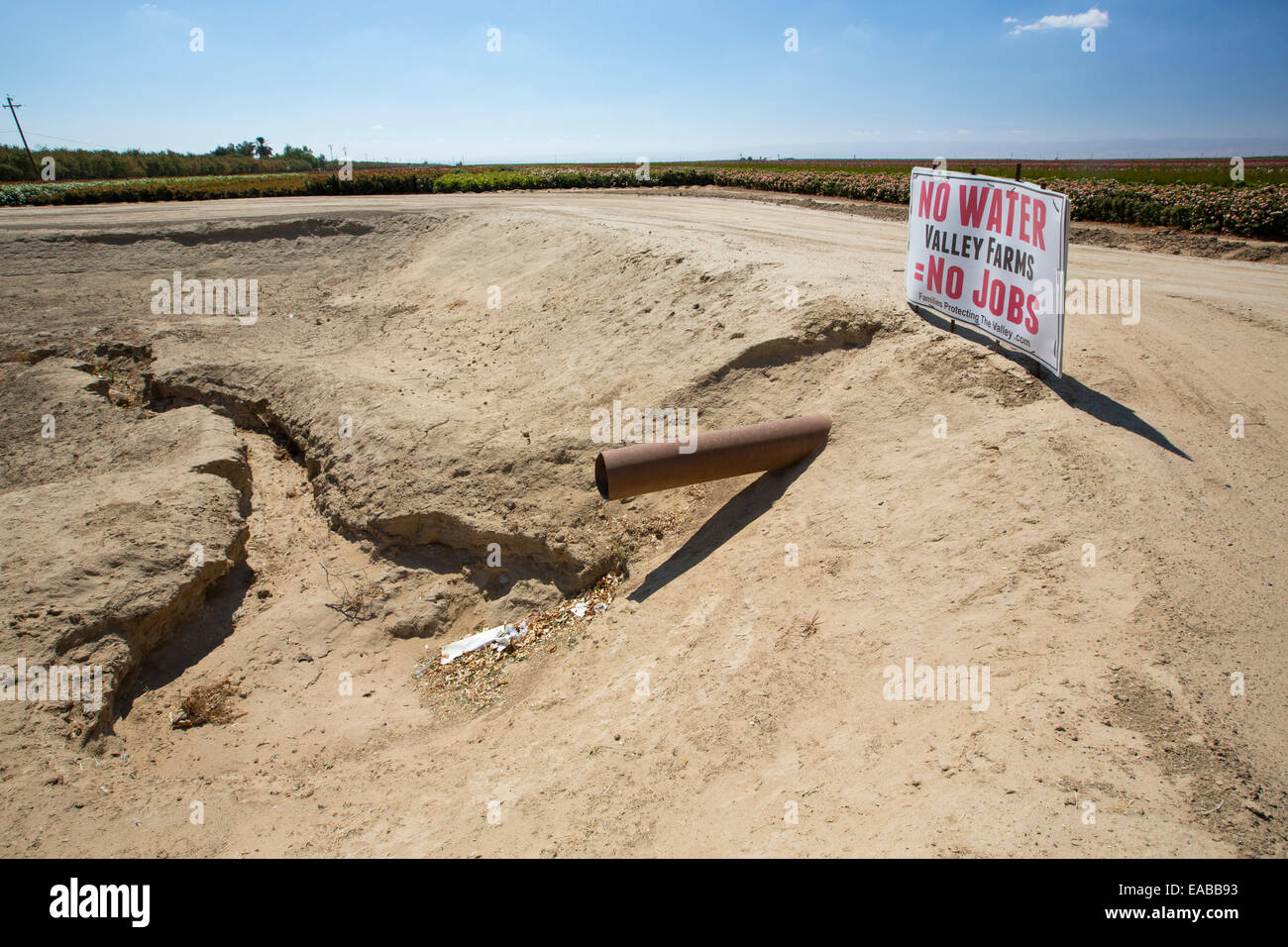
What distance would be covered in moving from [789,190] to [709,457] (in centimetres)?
2671

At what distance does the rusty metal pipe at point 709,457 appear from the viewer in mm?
6969

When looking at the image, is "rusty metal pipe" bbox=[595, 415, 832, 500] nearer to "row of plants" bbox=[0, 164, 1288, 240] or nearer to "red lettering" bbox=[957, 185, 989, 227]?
"red lettering" bbox=[957, 185, 989, 227]

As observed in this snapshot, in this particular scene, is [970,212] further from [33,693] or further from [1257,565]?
[33,693]

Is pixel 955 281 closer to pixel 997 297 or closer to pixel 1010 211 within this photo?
pixel 997 297

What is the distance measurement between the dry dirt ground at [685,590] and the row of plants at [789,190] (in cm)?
538

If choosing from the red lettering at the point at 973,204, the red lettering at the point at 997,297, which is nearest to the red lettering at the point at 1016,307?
the red lettering at the point at 997,297

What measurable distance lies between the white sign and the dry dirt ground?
445 millimetres

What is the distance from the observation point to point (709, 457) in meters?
7.19

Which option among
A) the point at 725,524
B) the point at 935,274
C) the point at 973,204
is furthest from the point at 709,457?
the point at 973,204

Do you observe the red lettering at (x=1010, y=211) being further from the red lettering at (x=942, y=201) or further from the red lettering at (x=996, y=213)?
the red lettering at (x=942, y=201)

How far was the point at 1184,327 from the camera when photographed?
862 centimetres

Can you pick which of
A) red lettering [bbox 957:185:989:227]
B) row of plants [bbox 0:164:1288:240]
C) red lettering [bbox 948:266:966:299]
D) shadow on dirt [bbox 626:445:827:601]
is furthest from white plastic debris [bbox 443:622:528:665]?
row of plants [bbox 0:164:1288:240]

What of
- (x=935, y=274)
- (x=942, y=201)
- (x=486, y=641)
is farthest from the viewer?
(x=935, y=274)

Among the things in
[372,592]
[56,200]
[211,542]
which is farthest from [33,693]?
[56,200]
